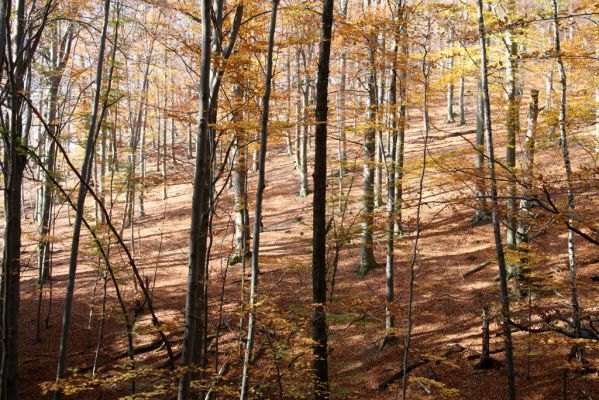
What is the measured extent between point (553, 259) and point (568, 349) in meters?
3.47

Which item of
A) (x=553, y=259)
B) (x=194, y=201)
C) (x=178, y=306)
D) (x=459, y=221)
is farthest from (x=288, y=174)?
(x=194, y=201)

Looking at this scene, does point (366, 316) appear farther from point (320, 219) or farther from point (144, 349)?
point (144, 349)

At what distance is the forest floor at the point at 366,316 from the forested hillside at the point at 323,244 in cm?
7

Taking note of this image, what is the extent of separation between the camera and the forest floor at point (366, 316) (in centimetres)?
726

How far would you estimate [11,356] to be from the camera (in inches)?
257

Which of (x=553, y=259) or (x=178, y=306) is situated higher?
(x=553, y=259)

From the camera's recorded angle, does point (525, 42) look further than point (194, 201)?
Yes

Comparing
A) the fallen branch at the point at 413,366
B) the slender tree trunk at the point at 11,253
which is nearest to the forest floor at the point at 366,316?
the fallen branch at the point at 413,366

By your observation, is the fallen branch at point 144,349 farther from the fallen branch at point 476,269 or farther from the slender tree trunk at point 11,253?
the fallen branch at point 476,269

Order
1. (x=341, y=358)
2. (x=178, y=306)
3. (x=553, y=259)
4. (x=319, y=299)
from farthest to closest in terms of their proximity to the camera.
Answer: (x=178, y=306), (x=553, y=259), (x=341, y=358), (x=319, y=299)

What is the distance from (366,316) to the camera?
10.7 metres

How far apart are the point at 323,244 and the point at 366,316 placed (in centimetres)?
504

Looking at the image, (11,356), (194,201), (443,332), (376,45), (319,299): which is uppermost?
(376,45)

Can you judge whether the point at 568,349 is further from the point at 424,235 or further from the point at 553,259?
the point at 424,235
